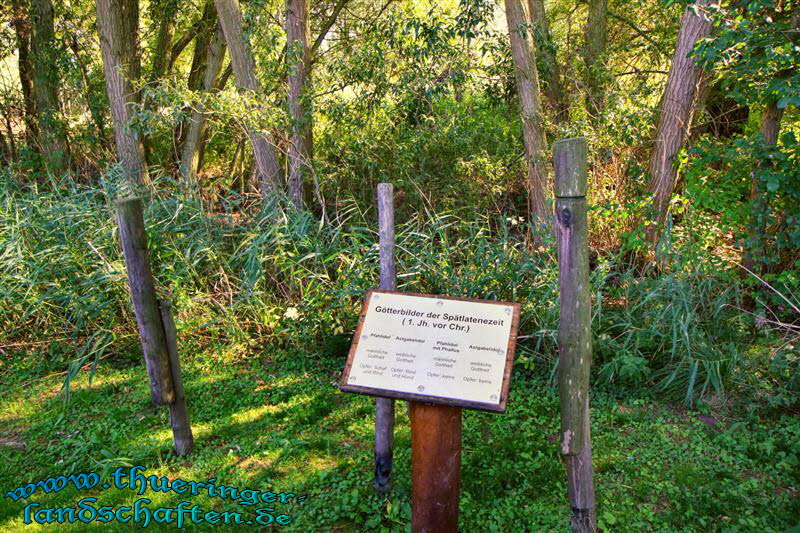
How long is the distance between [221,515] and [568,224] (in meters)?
2.49

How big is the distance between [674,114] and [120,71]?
20.9 ft

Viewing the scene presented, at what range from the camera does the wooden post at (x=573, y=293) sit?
2586 mm

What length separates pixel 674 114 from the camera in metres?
6.40

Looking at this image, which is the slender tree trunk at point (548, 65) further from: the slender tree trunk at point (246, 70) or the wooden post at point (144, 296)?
the wooden post at point (144, 296)

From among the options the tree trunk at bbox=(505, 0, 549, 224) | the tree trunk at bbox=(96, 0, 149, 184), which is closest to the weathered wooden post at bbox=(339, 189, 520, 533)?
the tree trunk at bbox=(505, 0, 549, 224)

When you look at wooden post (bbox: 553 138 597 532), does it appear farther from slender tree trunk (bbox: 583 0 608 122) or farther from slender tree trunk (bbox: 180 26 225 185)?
slender tree trunk (bbox: 180 26 225 185)

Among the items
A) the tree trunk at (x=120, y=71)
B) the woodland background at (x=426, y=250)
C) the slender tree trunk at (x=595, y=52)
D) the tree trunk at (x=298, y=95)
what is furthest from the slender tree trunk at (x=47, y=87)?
the slender tree trunk at (x=595, y=52)

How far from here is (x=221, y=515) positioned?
3422 mm

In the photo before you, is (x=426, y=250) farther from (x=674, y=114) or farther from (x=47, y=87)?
(x=47, y=87)

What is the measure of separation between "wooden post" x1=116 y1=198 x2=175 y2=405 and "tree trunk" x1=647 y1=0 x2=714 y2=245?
4.78m

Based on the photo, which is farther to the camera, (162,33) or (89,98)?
(162,33)

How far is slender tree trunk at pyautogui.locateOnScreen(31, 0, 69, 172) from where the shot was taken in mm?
8383

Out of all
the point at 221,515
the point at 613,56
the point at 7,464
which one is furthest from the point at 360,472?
the point at 613,56

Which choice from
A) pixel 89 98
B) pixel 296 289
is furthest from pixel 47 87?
pixel 296 289
